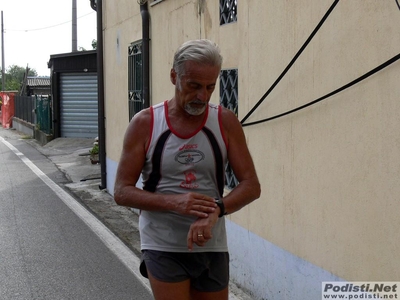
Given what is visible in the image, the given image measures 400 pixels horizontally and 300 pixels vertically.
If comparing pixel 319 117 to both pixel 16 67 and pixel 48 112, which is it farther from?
pixel 16 67

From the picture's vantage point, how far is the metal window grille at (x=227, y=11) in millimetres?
6199

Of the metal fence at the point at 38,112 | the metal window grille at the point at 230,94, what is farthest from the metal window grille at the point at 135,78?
the metal fence at the point at 38,112

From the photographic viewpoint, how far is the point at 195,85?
2838 millimetres

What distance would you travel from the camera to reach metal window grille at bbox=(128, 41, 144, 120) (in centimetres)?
970

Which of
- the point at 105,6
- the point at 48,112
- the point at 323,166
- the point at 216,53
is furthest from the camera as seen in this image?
the point at 48,112

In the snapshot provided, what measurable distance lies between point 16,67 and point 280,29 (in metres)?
103

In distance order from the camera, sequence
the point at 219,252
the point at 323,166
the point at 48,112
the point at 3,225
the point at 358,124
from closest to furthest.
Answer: the point at 219,252, the point at 358,124, the point at 323,166, the point at 3,225, the point at 48,112

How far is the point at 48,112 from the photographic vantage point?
24.2 metres

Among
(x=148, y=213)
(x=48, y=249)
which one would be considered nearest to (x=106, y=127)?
(x=48, y=249)

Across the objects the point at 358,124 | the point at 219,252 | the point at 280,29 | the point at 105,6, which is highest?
the point at 105,6

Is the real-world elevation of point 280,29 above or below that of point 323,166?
above

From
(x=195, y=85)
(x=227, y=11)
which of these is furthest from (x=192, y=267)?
(x=227, y=11)

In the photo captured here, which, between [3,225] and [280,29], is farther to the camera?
[3,225]

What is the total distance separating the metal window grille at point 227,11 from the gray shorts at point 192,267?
3.63m
